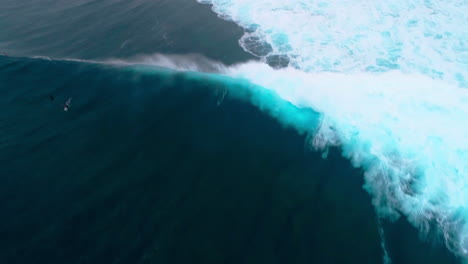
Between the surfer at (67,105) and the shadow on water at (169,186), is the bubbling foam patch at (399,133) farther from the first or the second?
the surfer at (67,105)

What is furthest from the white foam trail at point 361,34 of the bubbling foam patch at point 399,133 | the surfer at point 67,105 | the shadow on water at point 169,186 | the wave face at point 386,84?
the surfer at point 67,105

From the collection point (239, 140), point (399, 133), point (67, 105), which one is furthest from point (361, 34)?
point (67, 105)

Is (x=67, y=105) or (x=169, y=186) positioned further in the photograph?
(x=67, y=105)

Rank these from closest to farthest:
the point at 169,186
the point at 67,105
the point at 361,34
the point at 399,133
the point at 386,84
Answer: the point at 169,186, the point at 399,133, the point at 67,105, the point at 386,84, the point at 361,34

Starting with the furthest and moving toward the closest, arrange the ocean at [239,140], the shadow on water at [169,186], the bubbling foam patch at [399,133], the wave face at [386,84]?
the wave face at [386,84]
the bubbling foam patch at [399,133]
the ocean at [239,140]
the shadow on water at [169,186]

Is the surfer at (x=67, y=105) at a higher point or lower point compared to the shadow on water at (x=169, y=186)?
higher

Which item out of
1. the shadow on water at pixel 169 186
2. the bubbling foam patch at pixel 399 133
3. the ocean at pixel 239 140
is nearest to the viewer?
the shadow on water at pixel 169 186

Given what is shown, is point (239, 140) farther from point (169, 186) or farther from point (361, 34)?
point (361, 34)
